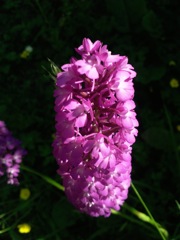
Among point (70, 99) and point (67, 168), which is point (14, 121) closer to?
point (67, 168)

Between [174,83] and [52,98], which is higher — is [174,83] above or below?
below

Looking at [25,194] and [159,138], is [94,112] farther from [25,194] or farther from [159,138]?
[25,194]

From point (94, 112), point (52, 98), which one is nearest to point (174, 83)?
point (52, 98)

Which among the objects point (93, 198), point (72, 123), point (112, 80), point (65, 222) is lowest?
point (65, 222)

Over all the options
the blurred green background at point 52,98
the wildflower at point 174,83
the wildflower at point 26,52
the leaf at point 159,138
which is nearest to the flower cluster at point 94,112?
the blurred green background at point 52,98

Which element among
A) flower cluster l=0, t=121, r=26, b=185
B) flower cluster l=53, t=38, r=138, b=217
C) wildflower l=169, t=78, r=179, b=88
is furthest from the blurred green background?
flower cluster l=53, t=38, r=138, b=217

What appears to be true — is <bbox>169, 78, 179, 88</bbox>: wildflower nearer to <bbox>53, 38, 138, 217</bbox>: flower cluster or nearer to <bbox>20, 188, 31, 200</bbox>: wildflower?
<bbox>20, 188, 31, 200</bbox>: wildflower

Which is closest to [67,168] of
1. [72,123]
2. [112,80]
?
[72,123]
